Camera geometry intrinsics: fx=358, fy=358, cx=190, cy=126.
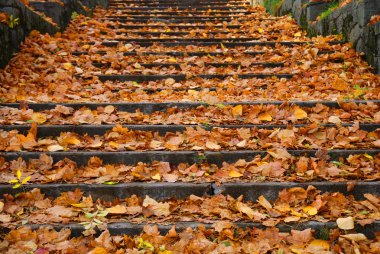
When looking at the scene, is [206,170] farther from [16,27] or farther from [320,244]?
[16,27]

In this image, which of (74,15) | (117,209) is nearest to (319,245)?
(117,209)

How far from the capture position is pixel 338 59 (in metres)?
5.14

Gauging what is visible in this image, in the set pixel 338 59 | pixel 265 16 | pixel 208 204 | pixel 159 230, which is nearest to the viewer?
pixel 159 230

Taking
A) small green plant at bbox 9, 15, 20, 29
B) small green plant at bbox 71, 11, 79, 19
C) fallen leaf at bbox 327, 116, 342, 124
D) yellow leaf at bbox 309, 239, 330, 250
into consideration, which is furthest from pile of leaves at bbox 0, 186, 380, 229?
small green plant at bbox 71, 11, 79, 19

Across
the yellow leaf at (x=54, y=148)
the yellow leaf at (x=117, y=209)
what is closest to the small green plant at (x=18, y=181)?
the yellow leaf at (x=54, y=148)

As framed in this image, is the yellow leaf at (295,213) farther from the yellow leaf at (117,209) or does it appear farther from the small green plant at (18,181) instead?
the small green plant at (18,181)

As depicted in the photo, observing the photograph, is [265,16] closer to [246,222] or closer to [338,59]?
[338,59]

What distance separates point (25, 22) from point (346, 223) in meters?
5.00

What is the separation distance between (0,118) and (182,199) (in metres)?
1.93

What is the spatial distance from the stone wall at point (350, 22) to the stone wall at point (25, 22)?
14.7ft

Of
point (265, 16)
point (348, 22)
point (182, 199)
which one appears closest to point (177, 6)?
point (265, 16)

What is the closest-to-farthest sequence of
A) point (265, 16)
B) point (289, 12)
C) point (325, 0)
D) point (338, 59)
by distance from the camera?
1. point (338, 59)
2. point (325, 0)
3. point (289, 12)
4. point (265, 16)

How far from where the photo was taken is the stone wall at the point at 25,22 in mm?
4606

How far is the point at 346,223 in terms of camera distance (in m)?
2.16
